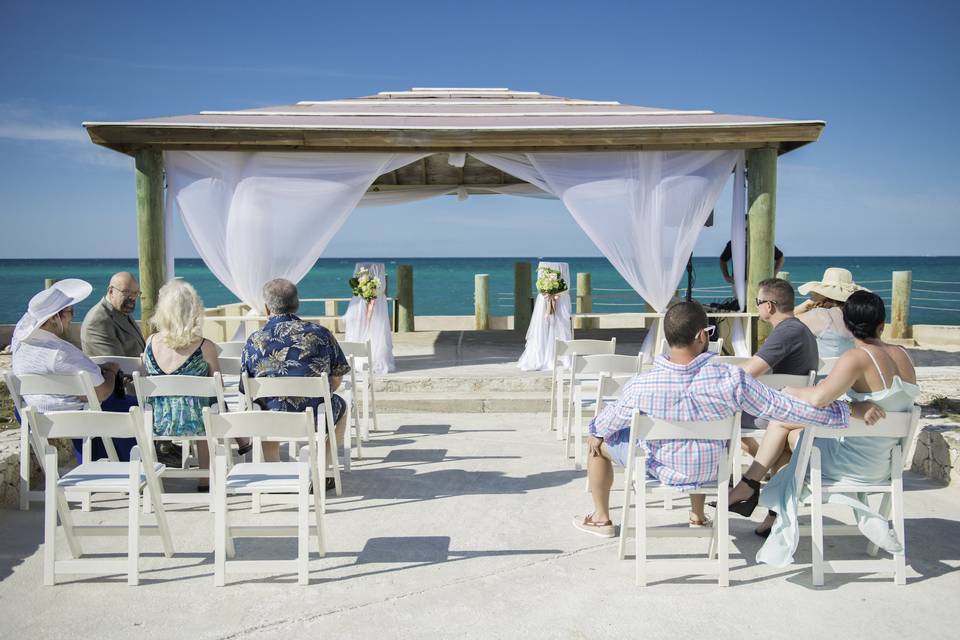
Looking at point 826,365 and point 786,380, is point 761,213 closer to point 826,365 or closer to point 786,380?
point 826,365

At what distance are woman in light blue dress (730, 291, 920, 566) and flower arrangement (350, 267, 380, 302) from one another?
518 centimetres

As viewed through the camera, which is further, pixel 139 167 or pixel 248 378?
pixel 139 167

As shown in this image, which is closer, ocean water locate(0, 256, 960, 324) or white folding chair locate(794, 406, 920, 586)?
white folding chair locate(794, 406, 920, 586)

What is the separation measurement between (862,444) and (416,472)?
8.80ft

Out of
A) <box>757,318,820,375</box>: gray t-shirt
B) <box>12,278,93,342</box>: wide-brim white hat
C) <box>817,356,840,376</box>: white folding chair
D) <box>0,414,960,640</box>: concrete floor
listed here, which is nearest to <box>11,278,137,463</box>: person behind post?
<box>12,278,93,342</box>: wide-brim white hat

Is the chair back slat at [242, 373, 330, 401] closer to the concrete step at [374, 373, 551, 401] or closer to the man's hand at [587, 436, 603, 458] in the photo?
the man's hand at [587, 436, 603, 458]

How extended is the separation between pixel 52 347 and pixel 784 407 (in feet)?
11.9

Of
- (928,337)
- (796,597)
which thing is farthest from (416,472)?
(928,337)

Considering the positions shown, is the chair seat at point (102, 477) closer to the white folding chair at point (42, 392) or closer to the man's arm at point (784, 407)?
the white folding chair at point (42, 392)

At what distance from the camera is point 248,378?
4.12 meters

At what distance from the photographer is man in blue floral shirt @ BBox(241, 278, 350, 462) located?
4363mm

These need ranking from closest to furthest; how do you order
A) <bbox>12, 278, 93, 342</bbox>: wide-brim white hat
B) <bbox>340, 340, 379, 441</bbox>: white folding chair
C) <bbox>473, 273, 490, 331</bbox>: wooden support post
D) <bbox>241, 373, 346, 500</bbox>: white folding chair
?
<bbox>241, 373, 346, 500</bbox>: white folding chair, <bbox>12, 278, 93, 342</bbox>: wide-brim white hat, <bbox>340, 340, 379, 441</bbox>: white folding chair, <bbox>473, 273, 490, 331</bbox>: wooden support post

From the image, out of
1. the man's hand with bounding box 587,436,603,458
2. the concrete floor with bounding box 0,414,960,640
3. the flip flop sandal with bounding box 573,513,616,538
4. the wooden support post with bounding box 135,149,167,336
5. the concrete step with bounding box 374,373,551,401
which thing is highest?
the wooden support post with bounding box 135,149,167,336

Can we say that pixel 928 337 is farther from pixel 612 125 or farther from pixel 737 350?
pixel 612 125
